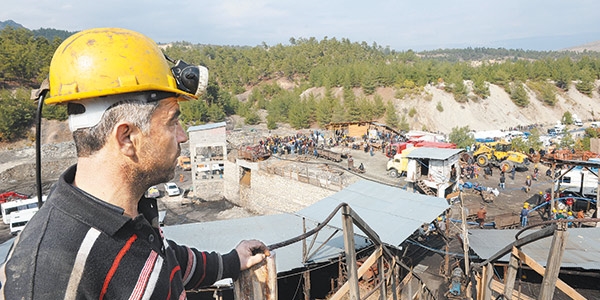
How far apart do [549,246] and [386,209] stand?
4.80 m

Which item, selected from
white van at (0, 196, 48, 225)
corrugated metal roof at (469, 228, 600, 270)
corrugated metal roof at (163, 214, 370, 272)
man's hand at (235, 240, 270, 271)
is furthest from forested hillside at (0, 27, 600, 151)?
man's hand at (235, 240, 270, 271)

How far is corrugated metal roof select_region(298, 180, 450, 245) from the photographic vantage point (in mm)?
9227

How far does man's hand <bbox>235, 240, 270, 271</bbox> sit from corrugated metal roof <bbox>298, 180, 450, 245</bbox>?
23.7 feet

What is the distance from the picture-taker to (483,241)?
11.0 meters

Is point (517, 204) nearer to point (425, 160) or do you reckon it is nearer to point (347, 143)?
point (425, 160)

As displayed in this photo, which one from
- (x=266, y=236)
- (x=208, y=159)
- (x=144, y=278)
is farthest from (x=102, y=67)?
(x=208, y=159)

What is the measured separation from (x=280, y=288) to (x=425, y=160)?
37.3 feet

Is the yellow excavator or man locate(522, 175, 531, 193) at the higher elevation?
the yellow excavator

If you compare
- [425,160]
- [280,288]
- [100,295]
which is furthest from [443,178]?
[100,295]

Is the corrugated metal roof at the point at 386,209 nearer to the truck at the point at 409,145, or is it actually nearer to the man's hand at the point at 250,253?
the man's hand at the point at 250,253

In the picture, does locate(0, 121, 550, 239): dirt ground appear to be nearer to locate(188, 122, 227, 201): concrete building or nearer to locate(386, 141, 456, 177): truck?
locate(386, 141, 456, 177): truck

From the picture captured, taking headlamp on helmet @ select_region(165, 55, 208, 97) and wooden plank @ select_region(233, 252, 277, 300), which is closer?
headlamp on helmet @ select_region(165, 55, 208, 97)

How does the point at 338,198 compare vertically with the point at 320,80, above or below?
below

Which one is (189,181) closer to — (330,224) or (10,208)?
(10,208)
